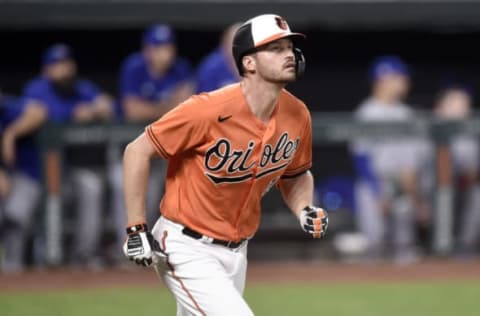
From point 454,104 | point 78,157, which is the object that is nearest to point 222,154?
point 78,157

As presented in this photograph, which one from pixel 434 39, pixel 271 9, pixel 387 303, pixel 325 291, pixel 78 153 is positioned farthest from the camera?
pixel 434 39

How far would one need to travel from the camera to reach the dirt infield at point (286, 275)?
8336mm

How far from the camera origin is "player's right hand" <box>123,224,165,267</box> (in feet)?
14.1

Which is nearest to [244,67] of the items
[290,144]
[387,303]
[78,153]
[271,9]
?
[290,144]

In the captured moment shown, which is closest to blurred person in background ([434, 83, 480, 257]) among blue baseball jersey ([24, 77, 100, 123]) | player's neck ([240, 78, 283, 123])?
blue baseball jersey ([24, 77, 100, 123])

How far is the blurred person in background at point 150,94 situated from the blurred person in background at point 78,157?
148mm

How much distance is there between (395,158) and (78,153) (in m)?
2.68

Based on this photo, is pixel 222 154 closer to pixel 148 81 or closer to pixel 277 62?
pixel 277 62

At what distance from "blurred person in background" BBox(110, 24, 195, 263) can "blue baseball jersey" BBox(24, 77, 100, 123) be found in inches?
15.9

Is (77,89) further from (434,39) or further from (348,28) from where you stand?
(434,39)

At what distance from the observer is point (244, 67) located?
4.49 m

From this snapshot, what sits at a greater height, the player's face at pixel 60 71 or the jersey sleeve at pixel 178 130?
the player's face at pixel 60 71

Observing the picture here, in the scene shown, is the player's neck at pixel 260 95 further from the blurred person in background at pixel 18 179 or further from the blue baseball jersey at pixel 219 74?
the blurred person in background at pixel 18 179

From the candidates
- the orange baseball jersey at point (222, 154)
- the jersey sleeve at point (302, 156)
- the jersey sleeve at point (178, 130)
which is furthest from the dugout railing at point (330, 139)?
the jersey sleeve at point (178, 130)
